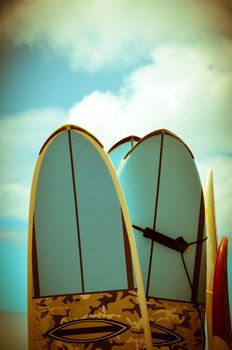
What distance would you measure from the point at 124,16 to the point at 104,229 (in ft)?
5.60

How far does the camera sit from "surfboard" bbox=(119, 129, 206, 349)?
127 centimetres

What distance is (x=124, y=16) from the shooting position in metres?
2.37

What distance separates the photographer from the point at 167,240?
1.29 m

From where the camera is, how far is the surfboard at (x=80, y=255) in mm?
1129

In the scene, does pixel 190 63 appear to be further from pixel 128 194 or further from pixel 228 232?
pixel 128 194

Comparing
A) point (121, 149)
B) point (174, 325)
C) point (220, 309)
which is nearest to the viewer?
point (220, 309)

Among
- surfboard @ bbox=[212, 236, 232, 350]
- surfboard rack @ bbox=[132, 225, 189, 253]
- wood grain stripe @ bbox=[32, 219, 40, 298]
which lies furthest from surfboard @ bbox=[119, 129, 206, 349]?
wood grain stripe @ bbox=[32, 219, 40, 298]

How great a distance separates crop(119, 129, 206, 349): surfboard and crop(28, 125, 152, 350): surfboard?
169 mm

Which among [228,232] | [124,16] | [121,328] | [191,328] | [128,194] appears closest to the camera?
[121,328]

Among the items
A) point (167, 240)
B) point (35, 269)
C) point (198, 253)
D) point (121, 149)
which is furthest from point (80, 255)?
point (121, 149)

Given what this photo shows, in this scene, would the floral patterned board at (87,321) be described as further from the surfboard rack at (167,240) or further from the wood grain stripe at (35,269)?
the surfboard rack at (167,240)

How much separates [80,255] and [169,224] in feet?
1.12

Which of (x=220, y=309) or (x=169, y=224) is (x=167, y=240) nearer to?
(x=169, y=224)

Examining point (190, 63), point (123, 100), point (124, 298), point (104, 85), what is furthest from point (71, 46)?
point (124, 298)
